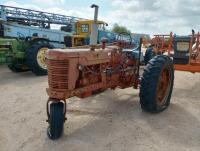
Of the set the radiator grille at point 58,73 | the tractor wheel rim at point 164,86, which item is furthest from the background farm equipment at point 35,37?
the tractor wheel rim at point 164,86

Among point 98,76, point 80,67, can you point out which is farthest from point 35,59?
point 80,67

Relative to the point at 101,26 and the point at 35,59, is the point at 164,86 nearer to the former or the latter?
the point at 35,59

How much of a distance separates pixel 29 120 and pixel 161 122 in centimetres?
244

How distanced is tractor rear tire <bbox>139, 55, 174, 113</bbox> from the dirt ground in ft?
0.63

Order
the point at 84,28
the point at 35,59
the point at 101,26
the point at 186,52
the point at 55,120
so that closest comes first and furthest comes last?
the point at 55,120 < the point at 186,52 < the point at 35,59 < the point at 101,26 < the point at 84,28

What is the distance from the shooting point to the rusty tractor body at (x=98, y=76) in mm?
4629

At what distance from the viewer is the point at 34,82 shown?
9195mm

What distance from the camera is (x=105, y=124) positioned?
17.3 feet

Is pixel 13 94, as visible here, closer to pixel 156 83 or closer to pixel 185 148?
pixel 156 83

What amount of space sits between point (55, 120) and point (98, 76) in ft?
4.15

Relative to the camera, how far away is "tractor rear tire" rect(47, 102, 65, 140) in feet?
15.1

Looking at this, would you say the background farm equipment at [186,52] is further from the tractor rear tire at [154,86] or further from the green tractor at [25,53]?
the green tractor at [25,53]

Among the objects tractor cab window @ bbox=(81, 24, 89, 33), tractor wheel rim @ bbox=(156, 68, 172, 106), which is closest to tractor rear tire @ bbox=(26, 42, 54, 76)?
tractor wheel rim @ bbox=(156, 68, 172, 106)

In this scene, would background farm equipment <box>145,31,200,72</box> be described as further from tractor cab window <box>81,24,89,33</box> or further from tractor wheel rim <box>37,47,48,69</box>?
tractor cab window <box>81,24,89,33</box>
